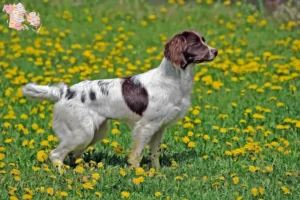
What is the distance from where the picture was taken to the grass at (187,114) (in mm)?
6746

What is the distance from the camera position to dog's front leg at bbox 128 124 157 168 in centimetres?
745

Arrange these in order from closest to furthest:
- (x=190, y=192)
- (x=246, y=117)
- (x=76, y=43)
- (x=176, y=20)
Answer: (x=190, y=192) → (x=246, y=117) → (x=76, y=43) → (x=176, y=20)

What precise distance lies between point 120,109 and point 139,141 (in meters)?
0.34

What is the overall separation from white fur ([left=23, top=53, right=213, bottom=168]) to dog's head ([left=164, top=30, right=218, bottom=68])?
0.11m

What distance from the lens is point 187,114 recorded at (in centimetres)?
927

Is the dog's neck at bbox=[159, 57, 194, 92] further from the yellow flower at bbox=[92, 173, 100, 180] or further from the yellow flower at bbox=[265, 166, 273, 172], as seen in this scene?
the yellow flower at bbox=[92, 173, 100, 180]

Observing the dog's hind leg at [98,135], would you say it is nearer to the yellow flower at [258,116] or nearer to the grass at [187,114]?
the grass at [187,114]

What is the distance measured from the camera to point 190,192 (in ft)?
21.6

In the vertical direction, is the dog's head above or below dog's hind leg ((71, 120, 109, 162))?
above

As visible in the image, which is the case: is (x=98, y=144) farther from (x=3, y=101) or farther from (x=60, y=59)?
(x=60, y=59)

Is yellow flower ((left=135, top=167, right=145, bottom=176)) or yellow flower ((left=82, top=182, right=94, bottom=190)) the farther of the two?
yellow flower ((left=135, top=167, right=145, bottom=176))

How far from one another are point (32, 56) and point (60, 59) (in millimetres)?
429

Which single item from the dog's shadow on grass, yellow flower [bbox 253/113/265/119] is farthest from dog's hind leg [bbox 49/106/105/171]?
yellow flower [bbox 253/113/265/119]

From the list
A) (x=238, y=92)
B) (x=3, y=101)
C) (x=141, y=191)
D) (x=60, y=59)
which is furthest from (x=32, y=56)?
(x=141, y=191)
